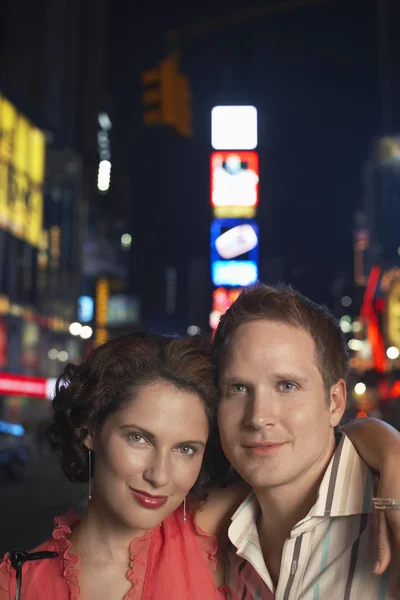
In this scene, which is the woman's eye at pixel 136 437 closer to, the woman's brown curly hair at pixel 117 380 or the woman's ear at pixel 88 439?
the woman's brown curly hair at pixel 117 380

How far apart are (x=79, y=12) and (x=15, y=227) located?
50.7 metres

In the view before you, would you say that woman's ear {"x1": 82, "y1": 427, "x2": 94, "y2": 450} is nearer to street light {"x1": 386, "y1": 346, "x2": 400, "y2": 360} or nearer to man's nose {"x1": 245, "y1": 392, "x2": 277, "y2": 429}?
man's nose {"x1": 245, "y1": 392, "x2": 277, "y2": 429}

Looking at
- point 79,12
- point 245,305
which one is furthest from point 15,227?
point 79,12

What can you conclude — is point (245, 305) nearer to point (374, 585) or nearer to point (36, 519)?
point (374, 585)

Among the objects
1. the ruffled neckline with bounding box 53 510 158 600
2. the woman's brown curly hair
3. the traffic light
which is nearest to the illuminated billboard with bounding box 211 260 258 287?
the traffic light

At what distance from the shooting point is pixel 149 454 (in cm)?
335

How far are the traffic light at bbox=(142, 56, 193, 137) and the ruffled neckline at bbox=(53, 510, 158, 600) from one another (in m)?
7.47

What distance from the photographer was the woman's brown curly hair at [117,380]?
3553mm

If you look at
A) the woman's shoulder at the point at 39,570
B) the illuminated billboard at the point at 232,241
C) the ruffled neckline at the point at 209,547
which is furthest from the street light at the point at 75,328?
the woman's shoulder at the point at 39,570

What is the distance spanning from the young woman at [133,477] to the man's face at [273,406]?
0.17m

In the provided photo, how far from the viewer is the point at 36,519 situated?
19.9ft

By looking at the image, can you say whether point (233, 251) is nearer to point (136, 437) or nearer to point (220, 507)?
point (220, 507)

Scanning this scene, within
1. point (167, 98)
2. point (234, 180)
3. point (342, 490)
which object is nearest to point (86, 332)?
point (234, 180)

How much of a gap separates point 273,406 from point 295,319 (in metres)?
0.42
